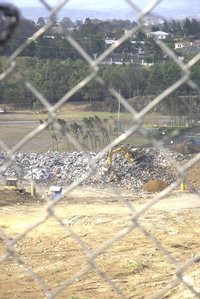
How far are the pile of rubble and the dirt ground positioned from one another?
7.15 feet

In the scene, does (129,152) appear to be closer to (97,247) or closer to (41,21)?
(97,247)

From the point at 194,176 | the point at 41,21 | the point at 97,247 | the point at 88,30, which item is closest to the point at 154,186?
the point at 194,176

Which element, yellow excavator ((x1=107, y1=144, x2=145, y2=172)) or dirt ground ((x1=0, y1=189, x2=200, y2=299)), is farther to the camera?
yellow excavator ((x1=107, y1=144, x2=145, y2=172))

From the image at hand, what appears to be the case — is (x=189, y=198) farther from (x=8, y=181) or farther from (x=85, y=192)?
(x=8, y=181)

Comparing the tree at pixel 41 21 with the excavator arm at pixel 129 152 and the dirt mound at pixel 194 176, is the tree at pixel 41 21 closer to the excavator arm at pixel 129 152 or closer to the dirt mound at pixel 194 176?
the dirt mound at pixel 194 176

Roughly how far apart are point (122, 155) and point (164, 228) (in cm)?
594

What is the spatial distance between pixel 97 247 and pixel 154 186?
5.02 m

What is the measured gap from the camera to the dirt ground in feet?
21.6

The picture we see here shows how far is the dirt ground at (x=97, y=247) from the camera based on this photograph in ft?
21.6

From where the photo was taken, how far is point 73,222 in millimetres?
9547

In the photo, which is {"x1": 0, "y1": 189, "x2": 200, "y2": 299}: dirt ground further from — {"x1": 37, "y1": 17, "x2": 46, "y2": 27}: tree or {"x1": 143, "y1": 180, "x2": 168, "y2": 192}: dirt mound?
{"x1": 37, "y1": 17, "x2": 46, "y2": 27}: tree

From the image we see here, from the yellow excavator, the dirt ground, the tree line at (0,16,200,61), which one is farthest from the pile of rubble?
the tree line at (0,16,200,61)

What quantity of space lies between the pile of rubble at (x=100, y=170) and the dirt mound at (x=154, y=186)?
491 millimetres

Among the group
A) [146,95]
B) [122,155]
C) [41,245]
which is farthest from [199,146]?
[41,245]
